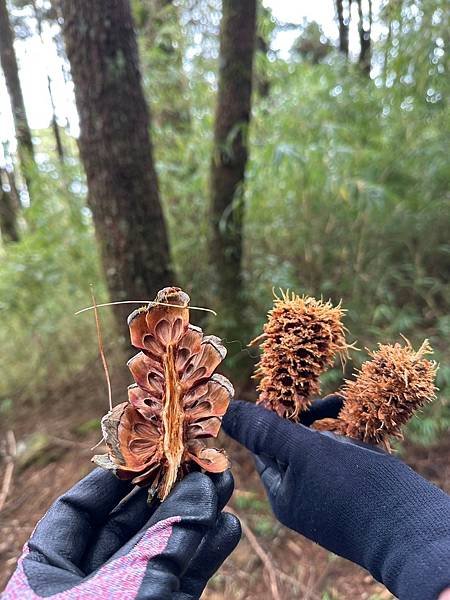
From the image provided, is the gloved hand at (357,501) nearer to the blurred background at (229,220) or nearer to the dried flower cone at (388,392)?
the dried flower cone at (388,392)

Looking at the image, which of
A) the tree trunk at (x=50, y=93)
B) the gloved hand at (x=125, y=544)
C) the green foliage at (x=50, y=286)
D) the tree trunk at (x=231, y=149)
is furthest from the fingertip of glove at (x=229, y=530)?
the tree trunk at (x=50, y=93)

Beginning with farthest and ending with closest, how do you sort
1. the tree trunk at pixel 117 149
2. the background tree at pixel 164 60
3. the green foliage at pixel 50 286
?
the background tree at pixel 164 60 → the green foliage at pixel 50 286 → the tree trunk at pixel 117 149

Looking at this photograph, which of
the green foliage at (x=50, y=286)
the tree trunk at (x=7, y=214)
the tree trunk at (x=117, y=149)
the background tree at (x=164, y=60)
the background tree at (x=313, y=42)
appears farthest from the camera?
the background tree at (x=313, y=42)

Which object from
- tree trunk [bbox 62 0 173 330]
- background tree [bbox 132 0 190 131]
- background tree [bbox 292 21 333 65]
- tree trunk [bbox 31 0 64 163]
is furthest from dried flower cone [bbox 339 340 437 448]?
background tree [bbox 292 21 333 65]

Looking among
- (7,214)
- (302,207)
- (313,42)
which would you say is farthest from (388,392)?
(313,42)

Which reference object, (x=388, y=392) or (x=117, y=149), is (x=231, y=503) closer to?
(x=388, y=392)

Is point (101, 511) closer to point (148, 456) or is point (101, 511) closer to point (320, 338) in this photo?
point (148, 456)

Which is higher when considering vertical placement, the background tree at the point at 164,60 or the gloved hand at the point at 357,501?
the background tree at the point at 164,60
